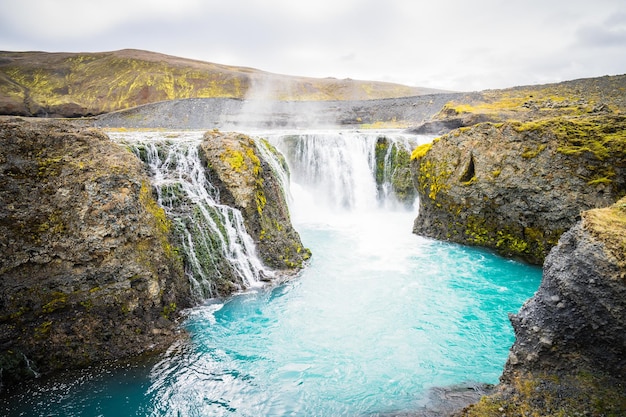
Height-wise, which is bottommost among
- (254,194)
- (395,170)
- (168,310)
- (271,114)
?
(168,310)

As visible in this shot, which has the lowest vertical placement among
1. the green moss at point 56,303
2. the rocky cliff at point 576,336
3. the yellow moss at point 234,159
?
the green moss at point 56,303

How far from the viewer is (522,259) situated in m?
9.16

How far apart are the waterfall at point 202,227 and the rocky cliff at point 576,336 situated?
556 cm

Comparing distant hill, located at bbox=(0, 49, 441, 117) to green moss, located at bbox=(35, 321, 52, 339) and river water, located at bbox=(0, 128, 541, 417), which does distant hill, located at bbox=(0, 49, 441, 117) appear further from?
river water, located at bbox=(0, 128, 541, 417)

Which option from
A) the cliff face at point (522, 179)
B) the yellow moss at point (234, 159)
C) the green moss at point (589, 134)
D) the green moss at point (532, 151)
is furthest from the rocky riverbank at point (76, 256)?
the green moss at point (589, 134)

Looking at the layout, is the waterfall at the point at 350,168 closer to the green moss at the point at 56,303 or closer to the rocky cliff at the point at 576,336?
the green moss at the point at 56,303

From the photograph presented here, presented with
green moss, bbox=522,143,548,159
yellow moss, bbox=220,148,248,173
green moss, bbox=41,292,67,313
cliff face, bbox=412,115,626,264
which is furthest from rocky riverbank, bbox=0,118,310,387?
green moss, bbox=522,143,548,159

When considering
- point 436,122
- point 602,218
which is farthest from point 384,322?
point 436,122

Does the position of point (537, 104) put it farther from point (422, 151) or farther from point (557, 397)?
point (557, 397)

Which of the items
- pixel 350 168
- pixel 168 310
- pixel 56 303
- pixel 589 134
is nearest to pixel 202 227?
pixel 168 310

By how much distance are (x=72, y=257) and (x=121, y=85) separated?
251 ft

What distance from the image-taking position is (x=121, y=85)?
67.8 meters

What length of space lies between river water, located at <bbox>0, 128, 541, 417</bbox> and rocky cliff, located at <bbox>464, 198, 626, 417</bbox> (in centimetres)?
160

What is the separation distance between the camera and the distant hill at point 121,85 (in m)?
54.1
